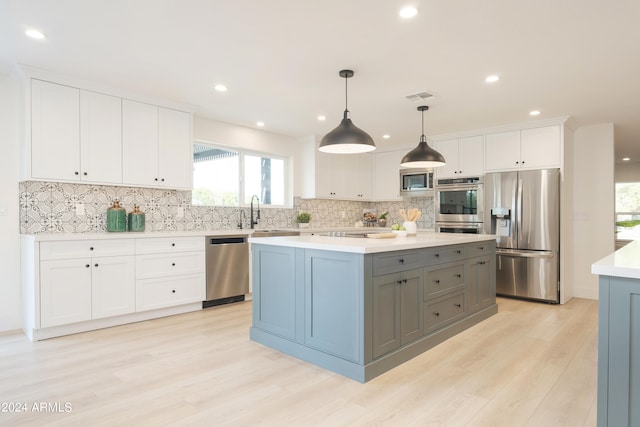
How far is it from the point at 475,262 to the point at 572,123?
2.62 m

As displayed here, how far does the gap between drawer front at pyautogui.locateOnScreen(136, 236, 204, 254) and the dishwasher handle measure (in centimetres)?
13

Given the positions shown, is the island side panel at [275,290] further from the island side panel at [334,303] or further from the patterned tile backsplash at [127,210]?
the patterned tile backsplash at [127,210]

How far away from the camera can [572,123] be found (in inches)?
191

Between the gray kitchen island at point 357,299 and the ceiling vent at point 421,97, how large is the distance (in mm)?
1541

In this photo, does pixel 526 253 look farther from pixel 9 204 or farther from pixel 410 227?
pixel 9 204

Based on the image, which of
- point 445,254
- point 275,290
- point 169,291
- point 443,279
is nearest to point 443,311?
point 443,279

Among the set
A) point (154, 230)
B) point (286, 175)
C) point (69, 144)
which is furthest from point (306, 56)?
point (286, 175)

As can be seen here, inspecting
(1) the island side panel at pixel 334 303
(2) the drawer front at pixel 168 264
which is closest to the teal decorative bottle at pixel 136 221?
(2) the drawer front at pixel 168 264

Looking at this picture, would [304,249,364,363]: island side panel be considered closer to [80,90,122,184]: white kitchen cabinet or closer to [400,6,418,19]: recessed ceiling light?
[400,6,418,19]: recessed ceiling light

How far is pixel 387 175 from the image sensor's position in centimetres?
675

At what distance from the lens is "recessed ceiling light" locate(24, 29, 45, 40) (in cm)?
258

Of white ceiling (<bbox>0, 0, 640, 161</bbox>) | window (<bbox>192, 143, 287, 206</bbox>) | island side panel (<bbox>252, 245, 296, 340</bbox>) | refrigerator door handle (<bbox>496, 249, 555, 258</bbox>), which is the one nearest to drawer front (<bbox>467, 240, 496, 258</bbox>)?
refrigerator door handle (<bbox>496, 249, 555, 258</bbox>)

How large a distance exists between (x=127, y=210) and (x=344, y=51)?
2.95 meters

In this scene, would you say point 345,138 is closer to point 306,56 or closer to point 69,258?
point 306,56
